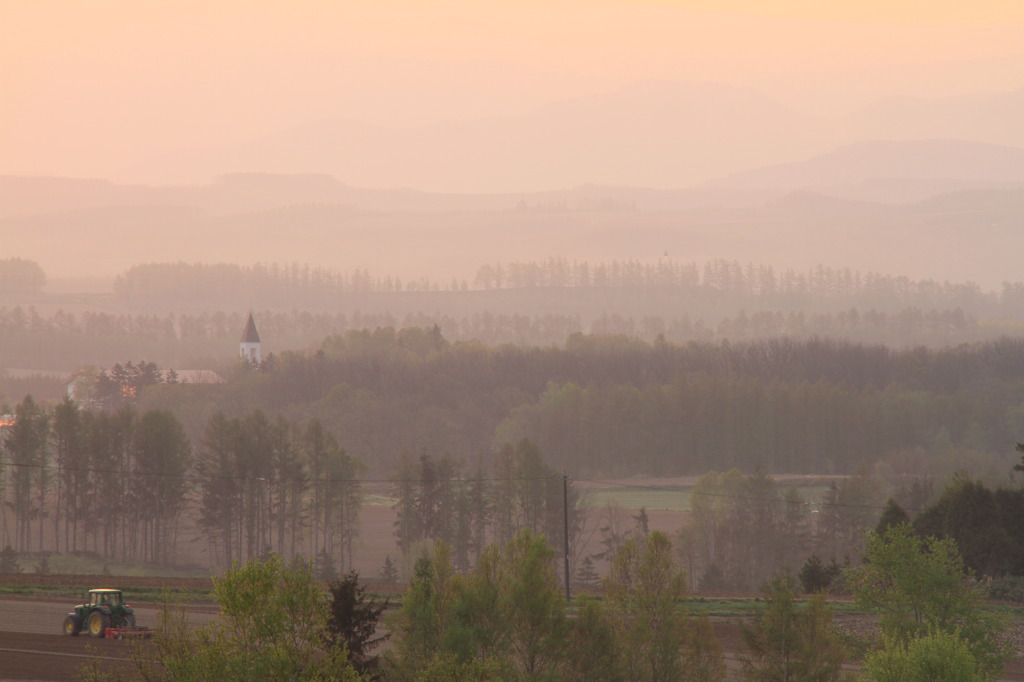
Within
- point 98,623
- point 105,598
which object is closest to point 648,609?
point 98,623

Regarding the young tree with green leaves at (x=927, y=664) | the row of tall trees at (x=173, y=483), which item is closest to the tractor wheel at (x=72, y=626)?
the young tree with green leaves at (x=927, y=664)

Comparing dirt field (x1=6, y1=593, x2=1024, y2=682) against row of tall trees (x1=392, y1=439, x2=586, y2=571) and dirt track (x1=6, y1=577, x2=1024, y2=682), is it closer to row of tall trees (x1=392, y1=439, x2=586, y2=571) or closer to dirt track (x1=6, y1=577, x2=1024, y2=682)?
dirt track (x1=6, y1=577, x2=1024, y2=682)

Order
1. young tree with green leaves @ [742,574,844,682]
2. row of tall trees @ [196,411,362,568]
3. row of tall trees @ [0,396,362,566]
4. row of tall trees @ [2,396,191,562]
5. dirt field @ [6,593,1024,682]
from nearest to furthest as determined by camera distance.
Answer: young tree with green leaves @ [742,574,844,682]
dirt field @ [6,593,1024,682]
row of tall trees @ [196,411,362,568]
row of tall trees @ [0,396,362,566]
row of tall trees @ [2,396,191,562]

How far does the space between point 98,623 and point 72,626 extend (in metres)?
1.50

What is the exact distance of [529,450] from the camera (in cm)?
11731

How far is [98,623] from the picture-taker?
4491 cm

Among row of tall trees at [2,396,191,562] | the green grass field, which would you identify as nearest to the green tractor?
row of tall trees at [2,396,191,562]

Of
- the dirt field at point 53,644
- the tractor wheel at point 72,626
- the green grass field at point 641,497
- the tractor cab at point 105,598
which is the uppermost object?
the tractor cab at point 105,598

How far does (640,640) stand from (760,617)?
3823 millimetres

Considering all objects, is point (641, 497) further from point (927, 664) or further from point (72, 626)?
point (927, 664)

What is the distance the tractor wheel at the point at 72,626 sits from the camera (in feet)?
150

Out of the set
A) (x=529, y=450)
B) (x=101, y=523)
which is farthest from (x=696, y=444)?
(x=101, y=523)

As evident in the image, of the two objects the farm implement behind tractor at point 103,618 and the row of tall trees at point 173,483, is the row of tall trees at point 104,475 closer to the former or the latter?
the row of tall trees at point 173,483

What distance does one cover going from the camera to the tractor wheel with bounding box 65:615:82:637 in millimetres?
45625
